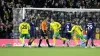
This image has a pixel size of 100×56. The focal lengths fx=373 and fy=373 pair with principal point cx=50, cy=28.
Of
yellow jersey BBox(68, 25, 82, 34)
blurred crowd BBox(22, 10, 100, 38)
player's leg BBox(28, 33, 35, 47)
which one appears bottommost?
player's leg BBox(28, 33, 35, 47)

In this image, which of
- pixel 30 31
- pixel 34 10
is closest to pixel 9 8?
pixel 34 10

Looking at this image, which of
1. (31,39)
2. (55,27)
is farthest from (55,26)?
(31,39)

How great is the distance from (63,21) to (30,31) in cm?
254

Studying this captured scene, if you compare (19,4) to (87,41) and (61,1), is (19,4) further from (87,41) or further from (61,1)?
(87,41)

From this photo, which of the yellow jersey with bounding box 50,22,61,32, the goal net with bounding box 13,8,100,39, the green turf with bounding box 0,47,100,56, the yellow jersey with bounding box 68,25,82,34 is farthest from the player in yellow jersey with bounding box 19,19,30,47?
the green turf with bounding box 0,47,100,56

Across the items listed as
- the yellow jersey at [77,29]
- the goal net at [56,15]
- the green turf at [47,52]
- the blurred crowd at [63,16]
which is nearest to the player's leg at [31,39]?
the goal net at [56,15]

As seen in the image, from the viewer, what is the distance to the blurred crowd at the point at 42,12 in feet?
83.4

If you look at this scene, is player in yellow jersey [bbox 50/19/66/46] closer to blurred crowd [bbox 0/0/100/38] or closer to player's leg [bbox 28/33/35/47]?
player's leg [bbox 28/33/35/47]

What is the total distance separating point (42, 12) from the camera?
25.7m

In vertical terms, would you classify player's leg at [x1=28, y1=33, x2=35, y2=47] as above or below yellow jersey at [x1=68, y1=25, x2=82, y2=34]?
below

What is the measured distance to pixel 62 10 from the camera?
1019 inches

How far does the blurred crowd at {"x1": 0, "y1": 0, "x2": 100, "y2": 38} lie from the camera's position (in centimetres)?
2541

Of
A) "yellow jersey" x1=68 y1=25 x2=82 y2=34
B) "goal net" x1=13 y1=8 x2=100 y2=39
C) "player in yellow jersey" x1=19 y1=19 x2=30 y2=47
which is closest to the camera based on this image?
"player in yellow jersey" x1=19 y1=19 x2=30 y2=47

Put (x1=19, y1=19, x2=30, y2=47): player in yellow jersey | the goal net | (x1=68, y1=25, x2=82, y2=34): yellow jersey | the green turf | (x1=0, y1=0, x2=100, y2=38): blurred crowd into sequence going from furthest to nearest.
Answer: (x1=0, y1=0, x2=100, y2=38): blurred crowd, the goal net, (x1=68, y1=25, x2=82, y2=34): yellow jersey, (x1=19, y1=19, x2=30, y2=47): player in yellow jersey, the green turf
